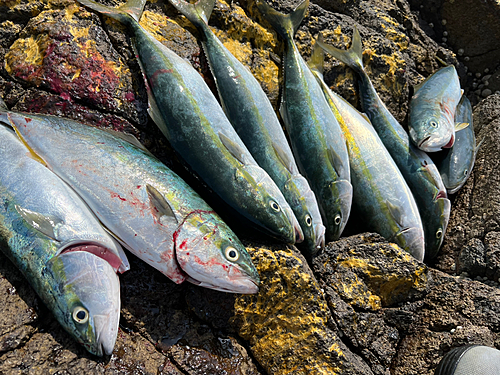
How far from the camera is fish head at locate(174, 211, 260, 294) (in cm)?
220

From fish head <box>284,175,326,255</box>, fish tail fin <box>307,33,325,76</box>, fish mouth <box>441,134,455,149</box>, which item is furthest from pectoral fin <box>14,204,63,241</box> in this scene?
fish mouth <box>441,134,455,149</box>

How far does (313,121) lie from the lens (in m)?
3.12

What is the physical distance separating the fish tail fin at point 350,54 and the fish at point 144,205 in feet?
7.01

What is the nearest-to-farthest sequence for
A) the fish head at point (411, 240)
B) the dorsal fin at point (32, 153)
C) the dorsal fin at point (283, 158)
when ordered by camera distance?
the dorsal fin at point (32, 153) → the dorsal fin at point (283, 158) → the fish head at point (411, 240)

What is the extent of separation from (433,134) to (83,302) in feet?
10.2

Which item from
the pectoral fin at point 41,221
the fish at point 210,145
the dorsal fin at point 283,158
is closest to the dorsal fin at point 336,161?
the dorsal fin at point 283,158

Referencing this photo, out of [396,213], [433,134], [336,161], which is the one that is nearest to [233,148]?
[336,161]

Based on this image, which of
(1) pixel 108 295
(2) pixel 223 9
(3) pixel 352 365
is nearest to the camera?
(1) pixel 108 295

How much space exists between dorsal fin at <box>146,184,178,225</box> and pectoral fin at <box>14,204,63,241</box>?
0.52 metres

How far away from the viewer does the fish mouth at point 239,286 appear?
2.23m

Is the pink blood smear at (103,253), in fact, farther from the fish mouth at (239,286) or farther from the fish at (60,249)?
the fish mouth at (239,286)

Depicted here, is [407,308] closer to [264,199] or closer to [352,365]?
[352,365]

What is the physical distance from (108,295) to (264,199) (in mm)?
1103

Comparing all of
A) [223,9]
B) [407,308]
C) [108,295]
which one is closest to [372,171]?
[407,308]
